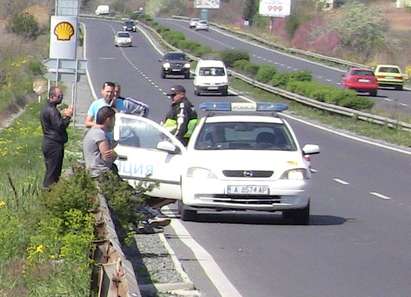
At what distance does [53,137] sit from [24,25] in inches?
3055

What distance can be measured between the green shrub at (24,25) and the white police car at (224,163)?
74855mm

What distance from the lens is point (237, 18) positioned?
540 ft

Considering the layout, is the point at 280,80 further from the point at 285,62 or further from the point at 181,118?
the point at 181,118

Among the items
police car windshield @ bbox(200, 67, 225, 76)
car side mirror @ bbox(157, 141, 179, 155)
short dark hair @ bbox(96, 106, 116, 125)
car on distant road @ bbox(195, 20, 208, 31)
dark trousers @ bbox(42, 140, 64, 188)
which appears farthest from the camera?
car on distant road @ bbox(195, 20, 208, 31)

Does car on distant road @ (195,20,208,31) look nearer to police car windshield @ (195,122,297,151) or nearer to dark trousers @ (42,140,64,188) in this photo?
police car windshield @ (195,122,297,151)

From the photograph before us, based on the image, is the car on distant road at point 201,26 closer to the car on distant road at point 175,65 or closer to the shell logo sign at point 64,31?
the car on distant road at point 175,65

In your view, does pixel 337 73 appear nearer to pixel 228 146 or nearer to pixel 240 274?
pixel 228 146

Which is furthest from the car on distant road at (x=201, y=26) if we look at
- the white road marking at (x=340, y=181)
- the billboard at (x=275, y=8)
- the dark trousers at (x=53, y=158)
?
the dark trousers at (x=53, y=158)

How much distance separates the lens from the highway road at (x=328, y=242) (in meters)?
11.3

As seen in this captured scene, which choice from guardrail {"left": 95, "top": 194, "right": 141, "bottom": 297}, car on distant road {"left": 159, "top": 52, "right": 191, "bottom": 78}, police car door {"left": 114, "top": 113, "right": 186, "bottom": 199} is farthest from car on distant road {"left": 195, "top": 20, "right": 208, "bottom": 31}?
guardrail {"left": 95, "top": 194, "right": 141, "bottom": 297}

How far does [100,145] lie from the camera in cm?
1356

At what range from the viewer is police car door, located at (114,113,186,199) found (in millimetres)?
16797

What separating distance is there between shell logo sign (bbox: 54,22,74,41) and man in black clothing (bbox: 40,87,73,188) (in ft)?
61.8

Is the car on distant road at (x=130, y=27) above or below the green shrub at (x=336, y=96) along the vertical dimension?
below
